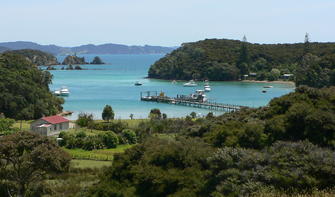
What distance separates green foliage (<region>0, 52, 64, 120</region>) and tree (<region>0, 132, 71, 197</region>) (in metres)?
27.7

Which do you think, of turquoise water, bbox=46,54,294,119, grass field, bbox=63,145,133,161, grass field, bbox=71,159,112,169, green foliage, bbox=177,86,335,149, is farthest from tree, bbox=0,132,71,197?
turquoise water, bbox=46,54,294,119

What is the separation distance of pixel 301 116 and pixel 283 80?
77689 millimetres

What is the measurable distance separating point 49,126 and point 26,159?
17.5 meters

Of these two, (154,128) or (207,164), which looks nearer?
(207,164)

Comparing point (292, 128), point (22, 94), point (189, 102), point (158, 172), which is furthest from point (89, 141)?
point (189, 102)

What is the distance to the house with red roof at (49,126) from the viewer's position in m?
36.1

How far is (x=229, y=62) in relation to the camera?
100875mm

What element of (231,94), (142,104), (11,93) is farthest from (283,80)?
(11,93)

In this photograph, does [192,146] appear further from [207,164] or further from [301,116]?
[301,116]

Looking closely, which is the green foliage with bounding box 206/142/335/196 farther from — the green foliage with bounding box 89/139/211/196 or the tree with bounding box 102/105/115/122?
the tree with bounding box 102/105/115/122

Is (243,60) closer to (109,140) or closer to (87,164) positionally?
(109,140)

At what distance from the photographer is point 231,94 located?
250 feet

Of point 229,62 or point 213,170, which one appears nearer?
point 213,170

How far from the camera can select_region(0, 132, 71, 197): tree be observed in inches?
760
